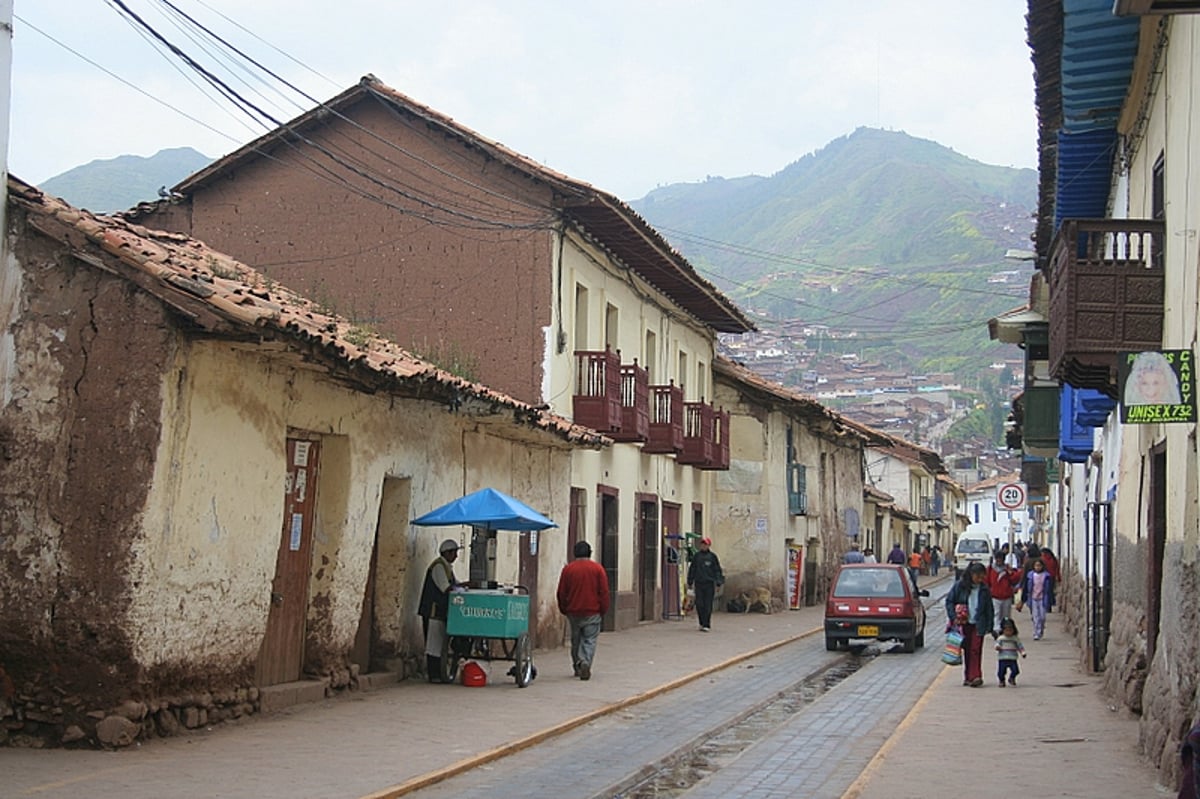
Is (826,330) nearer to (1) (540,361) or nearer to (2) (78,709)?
(1) (540,361)

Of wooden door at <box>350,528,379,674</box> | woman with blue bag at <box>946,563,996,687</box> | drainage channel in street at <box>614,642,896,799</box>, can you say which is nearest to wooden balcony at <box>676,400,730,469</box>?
drainage channel in street at <box>614,642,896,799</box>

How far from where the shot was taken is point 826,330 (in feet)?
634

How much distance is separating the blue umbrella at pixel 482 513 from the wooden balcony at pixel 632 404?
852 cm

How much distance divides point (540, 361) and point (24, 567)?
12524mm

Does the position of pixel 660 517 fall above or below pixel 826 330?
below

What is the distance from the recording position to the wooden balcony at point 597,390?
23719 mm

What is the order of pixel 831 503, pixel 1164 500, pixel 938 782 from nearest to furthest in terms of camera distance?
1. pixel 938 782
2. pixel 1164 500
3. pixel 831 503

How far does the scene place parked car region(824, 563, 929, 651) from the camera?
23703mm

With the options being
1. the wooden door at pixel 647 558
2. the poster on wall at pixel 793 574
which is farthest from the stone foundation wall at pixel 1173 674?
the poster on wall at pixel 793 574

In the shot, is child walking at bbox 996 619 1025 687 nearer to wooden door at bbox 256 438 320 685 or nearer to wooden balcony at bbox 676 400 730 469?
wooden door at bbox 256 438 320 685

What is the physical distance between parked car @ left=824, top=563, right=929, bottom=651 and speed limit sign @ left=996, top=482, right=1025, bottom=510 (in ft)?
23.0

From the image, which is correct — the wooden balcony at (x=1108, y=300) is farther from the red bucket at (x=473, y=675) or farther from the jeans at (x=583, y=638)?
the red bucket at (x=473, y=675)

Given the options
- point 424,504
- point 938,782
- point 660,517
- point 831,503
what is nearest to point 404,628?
point 424,504

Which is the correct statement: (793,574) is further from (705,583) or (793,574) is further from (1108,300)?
(1108,300)
